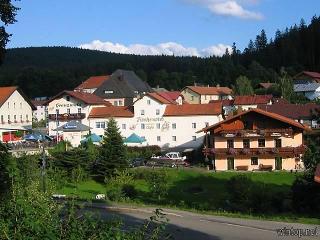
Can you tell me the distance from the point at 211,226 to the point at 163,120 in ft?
136

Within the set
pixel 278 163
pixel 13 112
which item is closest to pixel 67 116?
pixel 13 112

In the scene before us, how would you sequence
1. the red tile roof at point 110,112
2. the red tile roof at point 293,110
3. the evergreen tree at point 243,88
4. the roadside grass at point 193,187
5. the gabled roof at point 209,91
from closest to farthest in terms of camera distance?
1. the roadside grass at point 193,187
2. the red tile roof at point 110,112
3. the red tile roof at point 293,110
4. the evergreen tree at point 243,88
5. the gabled roof at point 209,91

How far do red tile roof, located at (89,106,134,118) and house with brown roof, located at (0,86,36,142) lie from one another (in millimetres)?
8843

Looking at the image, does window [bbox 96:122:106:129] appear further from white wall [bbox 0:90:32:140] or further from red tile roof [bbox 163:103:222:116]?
white wall [bbox 0:90:32:140]

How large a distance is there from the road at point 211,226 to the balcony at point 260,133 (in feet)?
78.4

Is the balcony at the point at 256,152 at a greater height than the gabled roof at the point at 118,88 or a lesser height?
lesser

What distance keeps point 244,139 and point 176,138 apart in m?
13.6

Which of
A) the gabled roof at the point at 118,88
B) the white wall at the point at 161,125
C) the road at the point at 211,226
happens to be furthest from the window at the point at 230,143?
the gabled roof at the point at 118,88

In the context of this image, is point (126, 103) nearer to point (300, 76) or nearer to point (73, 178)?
point (300, 76)

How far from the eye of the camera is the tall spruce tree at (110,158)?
43.4m

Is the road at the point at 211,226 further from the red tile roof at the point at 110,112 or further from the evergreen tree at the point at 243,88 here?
the evergreen tree at the point at 243,88

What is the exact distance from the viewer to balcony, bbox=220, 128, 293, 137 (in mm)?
46781

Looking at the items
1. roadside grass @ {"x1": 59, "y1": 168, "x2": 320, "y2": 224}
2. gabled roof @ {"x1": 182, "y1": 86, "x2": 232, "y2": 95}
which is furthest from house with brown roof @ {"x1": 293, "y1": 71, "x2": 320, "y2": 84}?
roadside grass @ {"x1": 59, "y1": 168, "x2": 320, "y2": 224}

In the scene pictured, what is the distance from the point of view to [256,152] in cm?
4681
